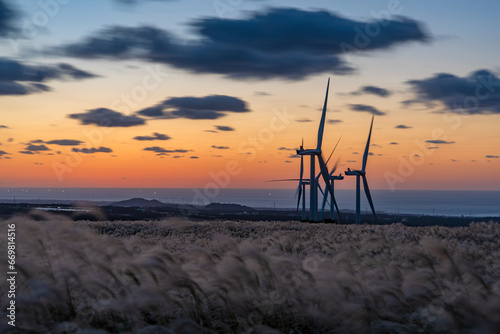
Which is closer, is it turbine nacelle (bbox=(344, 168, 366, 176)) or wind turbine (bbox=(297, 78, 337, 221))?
wind turbine (bbox=(297, 78, 337, 221))

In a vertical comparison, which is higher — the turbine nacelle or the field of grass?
the turbine nacelle

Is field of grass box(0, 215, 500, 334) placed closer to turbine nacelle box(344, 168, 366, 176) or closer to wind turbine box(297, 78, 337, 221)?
wind turbine box(297, 78, 337, 221)

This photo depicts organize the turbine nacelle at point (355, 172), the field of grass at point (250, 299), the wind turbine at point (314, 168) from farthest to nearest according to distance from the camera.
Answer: the turbine nacelle at point (355, 172), the wind turbine at point (314, 168), the field of grass at point (250, 299)

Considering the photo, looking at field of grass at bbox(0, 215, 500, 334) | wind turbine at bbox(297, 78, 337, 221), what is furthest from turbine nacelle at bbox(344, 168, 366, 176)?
field of grass at bbox(0, 215, 500, 334)

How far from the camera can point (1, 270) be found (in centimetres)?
723

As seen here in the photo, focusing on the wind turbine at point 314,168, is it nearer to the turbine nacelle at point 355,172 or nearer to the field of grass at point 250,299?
the turbine nacelle at point 355,172

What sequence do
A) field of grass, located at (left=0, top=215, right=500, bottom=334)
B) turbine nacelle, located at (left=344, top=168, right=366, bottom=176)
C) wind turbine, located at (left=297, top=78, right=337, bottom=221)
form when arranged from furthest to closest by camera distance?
1. turbine nacelle, located at (left=344, top=168, right=366, bottom=176)
2. wind turbine, located at (left=297, top=78, right=337, bottom=221)
3. field of grass, located at (left=0, top=215, right=500, bottom=334)

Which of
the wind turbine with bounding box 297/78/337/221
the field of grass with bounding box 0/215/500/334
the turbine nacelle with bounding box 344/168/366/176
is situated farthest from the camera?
the turbine nacelle with bounding box 344/168/366/176

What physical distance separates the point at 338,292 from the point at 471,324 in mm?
1502

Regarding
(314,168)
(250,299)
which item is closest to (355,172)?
(314,168)

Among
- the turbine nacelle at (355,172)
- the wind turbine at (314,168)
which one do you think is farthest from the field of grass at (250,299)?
the turbine nacelle at (355,172)

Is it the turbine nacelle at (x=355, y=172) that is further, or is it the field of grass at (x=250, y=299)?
the turbine nacelle at (x=355, y=172)

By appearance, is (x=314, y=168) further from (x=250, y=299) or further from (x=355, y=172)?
(x=250, y=299)

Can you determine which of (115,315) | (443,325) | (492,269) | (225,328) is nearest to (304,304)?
(225,328)
